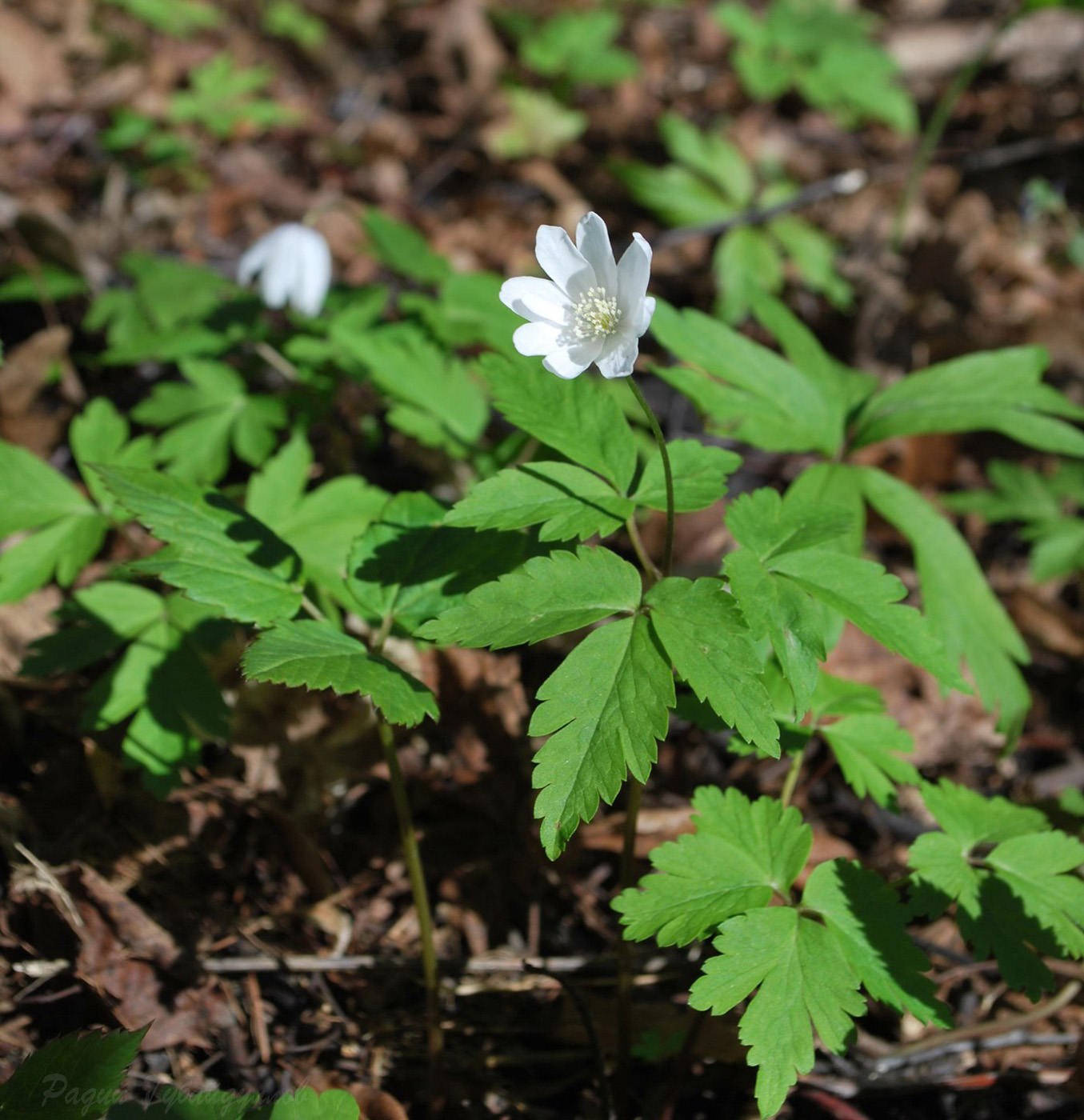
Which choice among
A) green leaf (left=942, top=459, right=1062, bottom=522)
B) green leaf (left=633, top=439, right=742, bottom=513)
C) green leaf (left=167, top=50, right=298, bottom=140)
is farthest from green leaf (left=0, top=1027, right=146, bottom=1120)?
green leaf (left=167, top=50, right=298, bottom=140)

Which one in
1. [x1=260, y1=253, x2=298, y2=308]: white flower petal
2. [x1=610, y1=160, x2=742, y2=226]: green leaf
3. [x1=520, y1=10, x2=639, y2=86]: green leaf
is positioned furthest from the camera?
[x1=520, y1=10, x2=639, y2=86]: green leaf

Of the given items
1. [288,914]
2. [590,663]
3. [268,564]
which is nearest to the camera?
[590,663]

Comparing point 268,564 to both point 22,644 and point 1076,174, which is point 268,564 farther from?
point 1076,174

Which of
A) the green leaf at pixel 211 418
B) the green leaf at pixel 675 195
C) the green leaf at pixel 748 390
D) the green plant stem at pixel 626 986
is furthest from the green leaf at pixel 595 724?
the green leaf at pixel 675 195

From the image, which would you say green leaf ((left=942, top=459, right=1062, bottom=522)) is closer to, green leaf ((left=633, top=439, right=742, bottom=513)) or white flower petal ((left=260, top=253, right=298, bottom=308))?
green leaf ((left=633, top=439, right=742, bottom=513))

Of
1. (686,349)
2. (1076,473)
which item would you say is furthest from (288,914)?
(1076,473)
